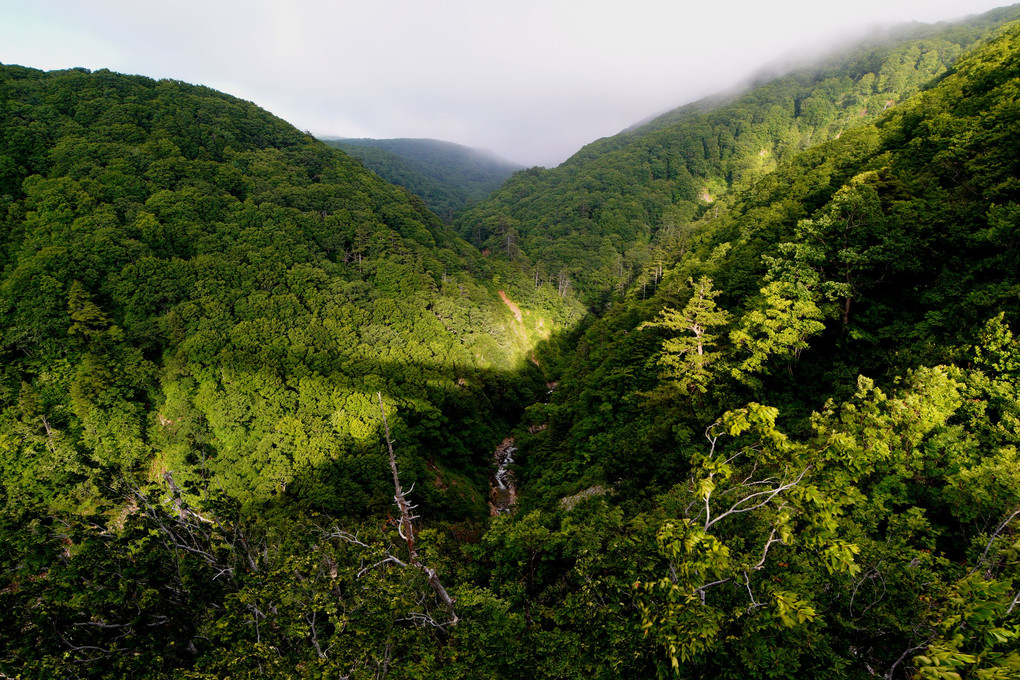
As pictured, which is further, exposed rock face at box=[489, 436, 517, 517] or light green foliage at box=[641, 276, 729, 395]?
exposed rock face at box=[489, 436, 517, 517]

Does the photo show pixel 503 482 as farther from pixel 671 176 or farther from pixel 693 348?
pixel 671 176

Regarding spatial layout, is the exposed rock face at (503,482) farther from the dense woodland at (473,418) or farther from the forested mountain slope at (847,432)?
the forested mountain slope at (847,432)

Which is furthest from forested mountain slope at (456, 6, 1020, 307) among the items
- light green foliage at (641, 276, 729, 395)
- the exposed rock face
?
light green foliage at (641, 276, 729, 395)

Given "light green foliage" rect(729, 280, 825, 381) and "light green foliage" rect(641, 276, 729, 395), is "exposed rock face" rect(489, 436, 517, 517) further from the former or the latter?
"light green foliage" rect(729, 280, 825, 381)

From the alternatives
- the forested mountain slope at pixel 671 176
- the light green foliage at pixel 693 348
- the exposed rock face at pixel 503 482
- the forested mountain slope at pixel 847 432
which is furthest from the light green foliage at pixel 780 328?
the forested mountain slope at pixel 671 176

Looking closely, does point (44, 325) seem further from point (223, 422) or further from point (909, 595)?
point (909, 595)

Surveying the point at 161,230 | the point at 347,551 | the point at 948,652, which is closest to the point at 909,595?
the point at 948,652
